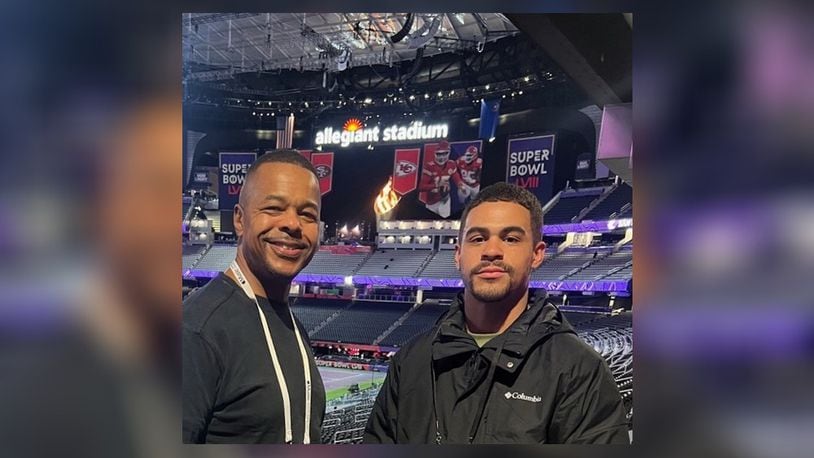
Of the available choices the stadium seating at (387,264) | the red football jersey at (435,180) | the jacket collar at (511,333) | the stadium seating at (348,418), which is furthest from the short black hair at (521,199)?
the stadium seating at (348,418)

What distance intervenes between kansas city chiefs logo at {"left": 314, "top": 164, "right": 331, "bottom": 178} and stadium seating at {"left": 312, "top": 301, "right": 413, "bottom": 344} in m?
0.52

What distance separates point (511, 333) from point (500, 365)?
126mm

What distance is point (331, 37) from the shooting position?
2.26 metres

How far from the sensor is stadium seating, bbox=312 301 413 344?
7.22 ft

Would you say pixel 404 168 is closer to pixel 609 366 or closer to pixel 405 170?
pixel 405 170

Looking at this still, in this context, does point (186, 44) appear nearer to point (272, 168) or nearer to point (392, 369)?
point (272, 168)

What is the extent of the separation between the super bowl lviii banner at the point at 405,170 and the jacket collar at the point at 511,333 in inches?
18.3

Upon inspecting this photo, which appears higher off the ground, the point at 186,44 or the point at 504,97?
the point at 186,44

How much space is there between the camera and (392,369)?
2203 mm

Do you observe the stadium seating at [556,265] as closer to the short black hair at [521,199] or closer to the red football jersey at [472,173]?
the short black hair at [521,199]
